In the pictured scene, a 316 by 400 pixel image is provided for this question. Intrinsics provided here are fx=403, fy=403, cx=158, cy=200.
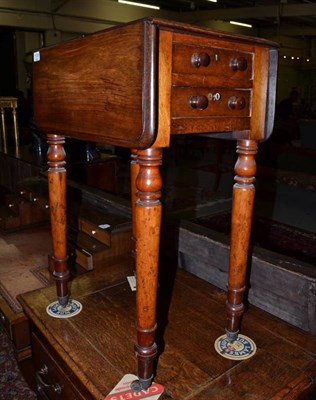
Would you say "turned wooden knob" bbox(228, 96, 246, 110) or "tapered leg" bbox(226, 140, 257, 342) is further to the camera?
"tapered leg" bbox(226, 140, 257, 342)

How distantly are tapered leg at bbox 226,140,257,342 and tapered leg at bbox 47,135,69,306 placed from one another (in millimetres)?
634

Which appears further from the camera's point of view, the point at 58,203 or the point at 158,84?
the point at 58,203

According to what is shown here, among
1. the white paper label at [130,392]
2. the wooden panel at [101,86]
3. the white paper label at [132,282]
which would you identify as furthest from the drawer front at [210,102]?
the white paper label at [132,282]

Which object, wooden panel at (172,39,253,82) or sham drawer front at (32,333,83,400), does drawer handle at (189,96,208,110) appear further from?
sham drawer front at (32,333,83,400)

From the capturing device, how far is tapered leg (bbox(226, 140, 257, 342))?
4.23 feet

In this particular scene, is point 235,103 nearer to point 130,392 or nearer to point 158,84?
point 158,84

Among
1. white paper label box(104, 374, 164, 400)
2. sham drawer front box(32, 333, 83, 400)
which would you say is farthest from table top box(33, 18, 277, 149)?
sham drawer front box(32, 333, 83, 400)

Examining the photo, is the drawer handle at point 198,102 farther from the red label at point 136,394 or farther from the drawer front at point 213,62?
the red label at point 136,394

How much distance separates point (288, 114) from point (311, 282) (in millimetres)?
8159

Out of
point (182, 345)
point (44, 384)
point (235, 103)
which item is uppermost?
point (235, 103)

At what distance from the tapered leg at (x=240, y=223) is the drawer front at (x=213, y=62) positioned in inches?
8.9

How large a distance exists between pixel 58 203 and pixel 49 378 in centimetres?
67

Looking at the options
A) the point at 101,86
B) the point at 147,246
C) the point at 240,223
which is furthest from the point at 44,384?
the point at 101,86

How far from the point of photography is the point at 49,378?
1545 millimetres
